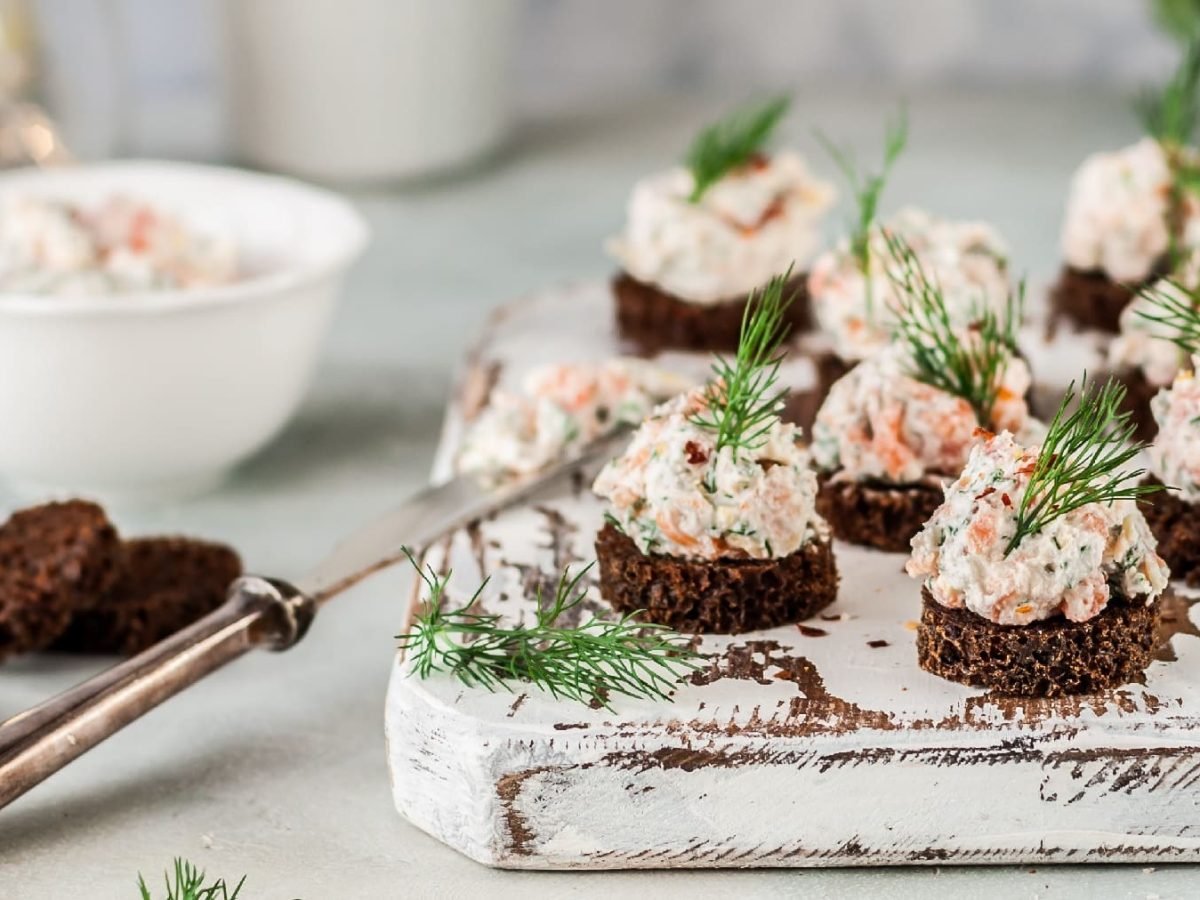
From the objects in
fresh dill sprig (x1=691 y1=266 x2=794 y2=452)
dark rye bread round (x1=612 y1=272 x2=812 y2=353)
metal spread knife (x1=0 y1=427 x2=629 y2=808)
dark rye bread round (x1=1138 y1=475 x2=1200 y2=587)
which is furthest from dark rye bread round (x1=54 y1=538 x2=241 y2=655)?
dark rye bread round (x1=1138 y1=475 x2=1200 y2=587)

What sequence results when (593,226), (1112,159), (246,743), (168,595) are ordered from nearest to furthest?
(246,743), (168,595), (1112,159), (593,226)

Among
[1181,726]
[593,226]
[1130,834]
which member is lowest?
[593,226]

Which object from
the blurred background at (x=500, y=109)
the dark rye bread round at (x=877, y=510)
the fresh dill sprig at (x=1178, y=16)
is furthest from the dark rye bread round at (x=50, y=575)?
the fresh dill sprig at (x=1178, y=16)

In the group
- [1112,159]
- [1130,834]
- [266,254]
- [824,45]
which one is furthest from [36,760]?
[824,45]

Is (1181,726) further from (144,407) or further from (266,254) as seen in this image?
(266,254)

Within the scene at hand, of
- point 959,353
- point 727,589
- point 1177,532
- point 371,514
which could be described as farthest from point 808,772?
point 371,514

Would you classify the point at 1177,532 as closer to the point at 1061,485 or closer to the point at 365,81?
the point at 1061,485

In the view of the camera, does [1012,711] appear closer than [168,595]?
Yes
